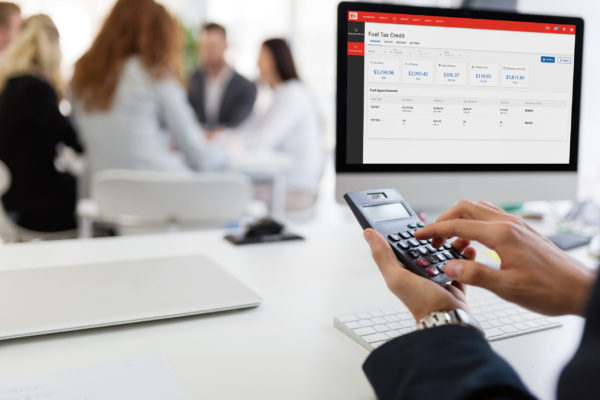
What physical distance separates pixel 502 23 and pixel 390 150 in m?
0.30

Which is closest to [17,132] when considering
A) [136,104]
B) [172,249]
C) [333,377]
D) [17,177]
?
[17,177]

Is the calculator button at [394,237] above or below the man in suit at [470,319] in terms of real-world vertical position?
above

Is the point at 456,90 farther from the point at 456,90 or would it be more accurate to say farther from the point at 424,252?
the point at 424,252

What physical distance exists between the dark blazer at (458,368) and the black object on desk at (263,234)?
1.99 ft

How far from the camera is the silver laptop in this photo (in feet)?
2.16

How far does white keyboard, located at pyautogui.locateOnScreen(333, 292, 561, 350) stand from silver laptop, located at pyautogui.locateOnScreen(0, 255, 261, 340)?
146mm

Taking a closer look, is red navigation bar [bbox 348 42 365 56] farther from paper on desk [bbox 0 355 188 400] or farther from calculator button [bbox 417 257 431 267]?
paper on desk [bbox 0 355 188 400]

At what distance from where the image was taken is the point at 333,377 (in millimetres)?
574

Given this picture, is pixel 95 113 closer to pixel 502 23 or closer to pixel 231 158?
pixel 231 158

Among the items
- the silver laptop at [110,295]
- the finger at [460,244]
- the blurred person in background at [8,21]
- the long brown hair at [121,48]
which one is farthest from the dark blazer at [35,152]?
the finger at [460,244]

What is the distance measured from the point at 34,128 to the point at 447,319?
195 centimetres

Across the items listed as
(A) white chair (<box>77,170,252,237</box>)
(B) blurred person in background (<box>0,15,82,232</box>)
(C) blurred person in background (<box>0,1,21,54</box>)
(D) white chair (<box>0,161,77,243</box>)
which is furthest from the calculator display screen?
(C) blurred person in background (<box>0,1,21,54</box>)

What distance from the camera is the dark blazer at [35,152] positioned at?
2.03 meters

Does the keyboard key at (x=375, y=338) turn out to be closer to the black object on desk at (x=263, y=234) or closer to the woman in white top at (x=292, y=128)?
the black object on desk at (x=263, y=234)
